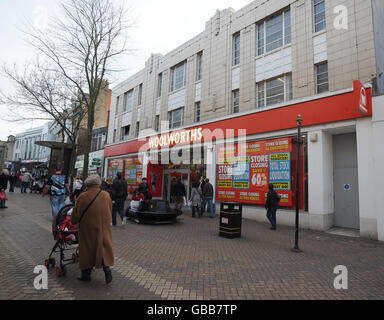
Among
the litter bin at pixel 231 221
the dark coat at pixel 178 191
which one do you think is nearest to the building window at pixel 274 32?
the dark coat at pixel 178 191

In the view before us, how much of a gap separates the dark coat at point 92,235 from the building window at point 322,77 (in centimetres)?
1001

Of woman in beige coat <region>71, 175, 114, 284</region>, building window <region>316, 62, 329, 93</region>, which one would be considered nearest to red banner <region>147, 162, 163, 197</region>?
building window <region>316, 62, 329, 93</region>

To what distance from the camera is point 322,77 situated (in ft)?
32.8

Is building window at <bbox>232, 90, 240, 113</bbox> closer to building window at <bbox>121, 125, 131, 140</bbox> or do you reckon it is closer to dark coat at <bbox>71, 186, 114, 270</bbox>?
dark coat at <bbox>71, 186, 114, 270</bbox>

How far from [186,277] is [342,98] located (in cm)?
834

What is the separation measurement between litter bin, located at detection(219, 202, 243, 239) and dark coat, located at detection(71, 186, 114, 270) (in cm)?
447

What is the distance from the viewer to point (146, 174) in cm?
1767

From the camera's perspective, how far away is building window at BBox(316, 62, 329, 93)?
9883 millimetres

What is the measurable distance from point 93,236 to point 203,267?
2211 mm

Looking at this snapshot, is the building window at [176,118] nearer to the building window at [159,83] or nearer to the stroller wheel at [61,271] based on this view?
the building window at [159,83]

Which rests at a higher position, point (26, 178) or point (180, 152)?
point (180, 152)
